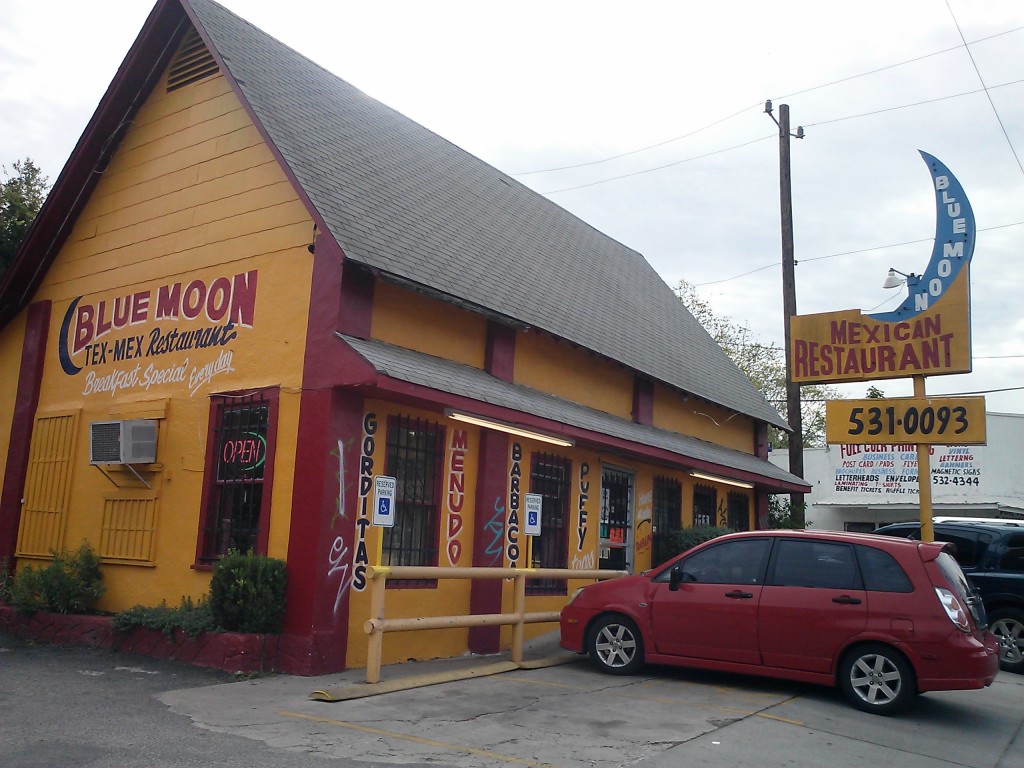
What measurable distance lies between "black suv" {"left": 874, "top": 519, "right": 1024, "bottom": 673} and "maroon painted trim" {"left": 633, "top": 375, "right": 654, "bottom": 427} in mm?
4413

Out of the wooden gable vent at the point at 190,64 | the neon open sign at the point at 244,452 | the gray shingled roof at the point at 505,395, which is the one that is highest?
the wooden gable vent at the point at 190,64

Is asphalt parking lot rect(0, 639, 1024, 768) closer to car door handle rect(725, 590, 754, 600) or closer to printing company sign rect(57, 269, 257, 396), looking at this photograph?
car door handle rect(725, 590, 754, 600)

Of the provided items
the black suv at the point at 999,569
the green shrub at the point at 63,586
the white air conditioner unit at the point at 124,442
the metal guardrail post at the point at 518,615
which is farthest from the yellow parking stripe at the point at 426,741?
the black suv at the point at 999,569

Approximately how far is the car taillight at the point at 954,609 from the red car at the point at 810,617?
0.01 metres

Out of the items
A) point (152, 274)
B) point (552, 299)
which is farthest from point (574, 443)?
point (152, 274)

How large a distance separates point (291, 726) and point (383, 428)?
3899 mm

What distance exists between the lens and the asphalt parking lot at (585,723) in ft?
20.9

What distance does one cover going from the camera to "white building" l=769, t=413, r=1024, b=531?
2620 centimetres

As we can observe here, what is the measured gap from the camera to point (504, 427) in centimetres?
1083

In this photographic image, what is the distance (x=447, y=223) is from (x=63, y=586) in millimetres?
6838

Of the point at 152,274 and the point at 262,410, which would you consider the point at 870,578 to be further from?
the point at 152,274

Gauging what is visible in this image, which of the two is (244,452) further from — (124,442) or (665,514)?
(665,514)

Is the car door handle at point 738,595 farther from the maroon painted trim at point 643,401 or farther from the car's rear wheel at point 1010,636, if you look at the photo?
the maroon painted trim at point 643,401

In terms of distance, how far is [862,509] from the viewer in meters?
28.3
